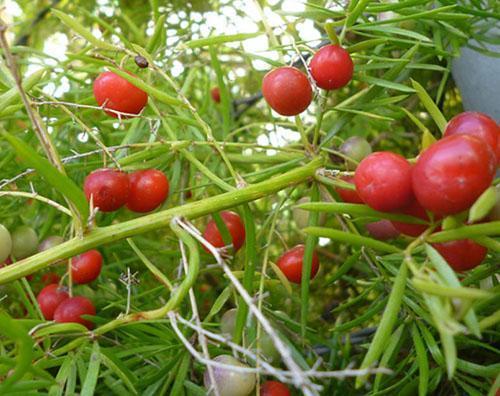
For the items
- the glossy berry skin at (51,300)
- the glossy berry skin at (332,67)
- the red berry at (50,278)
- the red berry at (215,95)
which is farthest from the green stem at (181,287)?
the red berry at (215,95)

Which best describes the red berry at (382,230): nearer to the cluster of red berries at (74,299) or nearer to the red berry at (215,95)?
the cluster of red berries at (74,299)

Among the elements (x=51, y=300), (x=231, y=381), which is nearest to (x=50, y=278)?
(x=51, y=300)


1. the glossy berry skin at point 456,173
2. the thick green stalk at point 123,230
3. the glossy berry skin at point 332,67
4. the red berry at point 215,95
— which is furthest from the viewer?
the red berry at point 215,95

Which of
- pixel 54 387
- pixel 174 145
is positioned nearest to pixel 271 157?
pixel 174 145

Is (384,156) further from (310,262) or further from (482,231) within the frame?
(310,262)

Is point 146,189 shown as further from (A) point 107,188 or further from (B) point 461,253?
(B) point 461,253

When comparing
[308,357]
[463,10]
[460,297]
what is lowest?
[308,357]
